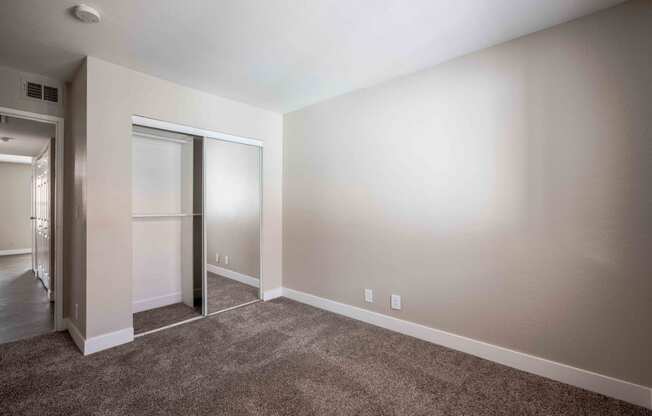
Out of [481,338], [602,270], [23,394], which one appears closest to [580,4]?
[602,270]

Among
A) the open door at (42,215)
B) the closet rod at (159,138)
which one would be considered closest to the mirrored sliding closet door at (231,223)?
the closet rod at (159,138)

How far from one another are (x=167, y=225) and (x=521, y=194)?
3760 mm

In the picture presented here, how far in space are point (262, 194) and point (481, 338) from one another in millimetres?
2797

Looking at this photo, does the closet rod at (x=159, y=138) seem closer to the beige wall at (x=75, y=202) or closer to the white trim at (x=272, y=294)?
the beige wall at (x=75, y=202)

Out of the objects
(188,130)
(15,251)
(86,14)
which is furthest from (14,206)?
(86,14)

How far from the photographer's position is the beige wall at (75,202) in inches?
101

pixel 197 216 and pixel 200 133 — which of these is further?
pixel 197 216

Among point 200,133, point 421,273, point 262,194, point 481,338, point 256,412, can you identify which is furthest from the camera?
point 262,194

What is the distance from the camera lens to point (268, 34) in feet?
7.20

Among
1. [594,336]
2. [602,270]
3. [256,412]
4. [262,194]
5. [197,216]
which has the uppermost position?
[262,194]

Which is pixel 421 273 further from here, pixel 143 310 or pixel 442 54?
pixel 143 310

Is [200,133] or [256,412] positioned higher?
[200,133]

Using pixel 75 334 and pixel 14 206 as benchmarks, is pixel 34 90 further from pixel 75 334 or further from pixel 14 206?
pixel 14 206

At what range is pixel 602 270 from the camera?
196cm
